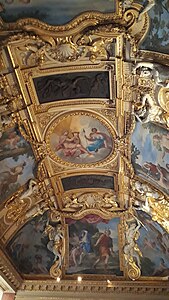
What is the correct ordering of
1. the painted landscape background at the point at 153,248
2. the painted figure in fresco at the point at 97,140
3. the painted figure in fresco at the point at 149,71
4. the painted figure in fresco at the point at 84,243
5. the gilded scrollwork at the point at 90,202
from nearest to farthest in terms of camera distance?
the painted figure in fresco at the point at 149,71
the painted figure in fresco at the point at 97,140
the gilded scrollwork at the point at 90,202
the painted landscape background at the point at 153,248
the painted figure in fresco at the point at 84,243

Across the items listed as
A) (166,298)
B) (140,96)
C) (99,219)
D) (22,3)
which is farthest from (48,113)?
(166,298)

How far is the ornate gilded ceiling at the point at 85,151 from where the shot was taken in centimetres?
800

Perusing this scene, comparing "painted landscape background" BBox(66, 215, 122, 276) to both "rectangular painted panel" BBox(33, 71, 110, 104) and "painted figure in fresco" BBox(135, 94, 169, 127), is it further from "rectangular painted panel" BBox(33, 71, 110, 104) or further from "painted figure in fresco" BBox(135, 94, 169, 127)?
"rectangular painted panel" BBox(33, 71, 110, 104)

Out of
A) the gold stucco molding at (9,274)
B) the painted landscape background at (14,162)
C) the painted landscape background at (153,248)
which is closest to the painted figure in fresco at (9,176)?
the painted landscape background at (14,162)

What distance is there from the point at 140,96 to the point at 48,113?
7.89 feet

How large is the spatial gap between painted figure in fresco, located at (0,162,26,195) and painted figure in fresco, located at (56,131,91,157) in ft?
4.16

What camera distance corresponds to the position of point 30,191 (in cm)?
1254

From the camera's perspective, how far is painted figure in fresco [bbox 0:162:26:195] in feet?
37.8

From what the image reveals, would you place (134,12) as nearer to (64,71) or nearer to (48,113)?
(64,71)

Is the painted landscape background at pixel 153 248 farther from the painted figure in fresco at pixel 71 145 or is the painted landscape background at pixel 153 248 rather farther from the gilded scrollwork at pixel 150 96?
the gilded scrollwork at pixel 150 96

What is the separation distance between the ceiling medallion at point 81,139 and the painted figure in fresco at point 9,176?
3.39 ft

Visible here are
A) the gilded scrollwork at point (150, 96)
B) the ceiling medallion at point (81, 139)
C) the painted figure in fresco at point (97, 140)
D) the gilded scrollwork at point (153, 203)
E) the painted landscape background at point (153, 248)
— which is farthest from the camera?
the painted landscape background at point (153, 248)

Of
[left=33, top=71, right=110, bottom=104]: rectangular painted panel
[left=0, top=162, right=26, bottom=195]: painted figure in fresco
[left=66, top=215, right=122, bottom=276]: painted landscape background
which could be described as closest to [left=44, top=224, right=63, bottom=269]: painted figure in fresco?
[left=66, top=215, right=122, bottom=276]: painted landscape background

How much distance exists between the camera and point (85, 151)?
11.3 meters
